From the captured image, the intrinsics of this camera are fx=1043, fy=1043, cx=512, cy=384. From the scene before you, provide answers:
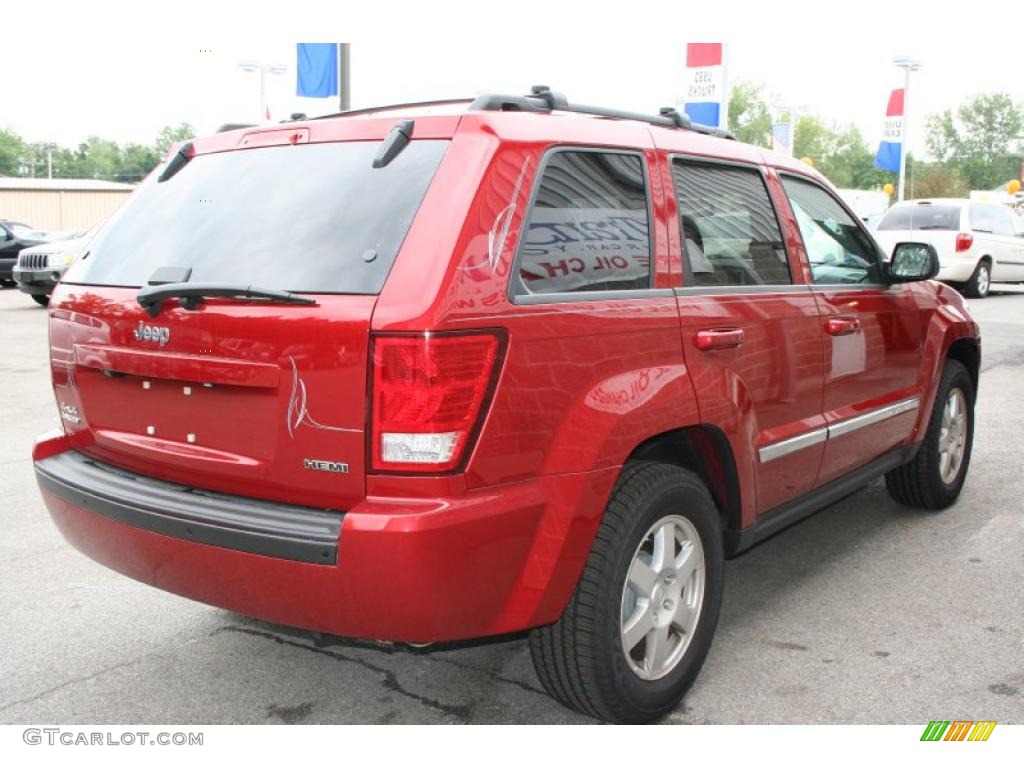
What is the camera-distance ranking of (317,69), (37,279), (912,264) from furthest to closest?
(37,279)
(317,69)
(912,264)

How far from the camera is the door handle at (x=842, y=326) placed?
4080mm

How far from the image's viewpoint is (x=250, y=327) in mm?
2723

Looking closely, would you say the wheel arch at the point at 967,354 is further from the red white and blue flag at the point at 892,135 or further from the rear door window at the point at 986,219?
the red white and blue flag at the point at 892,135

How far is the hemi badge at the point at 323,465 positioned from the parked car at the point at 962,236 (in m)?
16.6

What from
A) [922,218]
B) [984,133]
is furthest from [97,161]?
[922,218]

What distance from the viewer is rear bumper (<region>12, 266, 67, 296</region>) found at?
16844 mm

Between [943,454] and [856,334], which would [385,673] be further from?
[943,454]

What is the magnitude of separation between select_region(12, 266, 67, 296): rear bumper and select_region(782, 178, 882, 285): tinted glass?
48.9ft

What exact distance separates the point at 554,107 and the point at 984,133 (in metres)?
124

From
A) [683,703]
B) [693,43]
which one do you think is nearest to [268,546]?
[683,703]

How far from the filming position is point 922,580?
4.44 meters

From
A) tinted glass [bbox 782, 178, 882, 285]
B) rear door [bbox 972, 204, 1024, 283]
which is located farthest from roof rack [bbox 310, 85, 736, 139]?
rear door [bbox 972, 204, 1024, 283]

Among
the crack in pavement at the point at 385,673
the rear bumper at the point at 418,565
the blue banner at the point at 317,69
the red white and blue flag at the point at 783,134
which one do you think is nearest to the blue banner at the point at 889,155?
the red white and blue flag at the point at 783,134

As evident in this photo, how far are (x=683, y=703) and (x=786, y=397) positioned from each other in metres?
1.16
